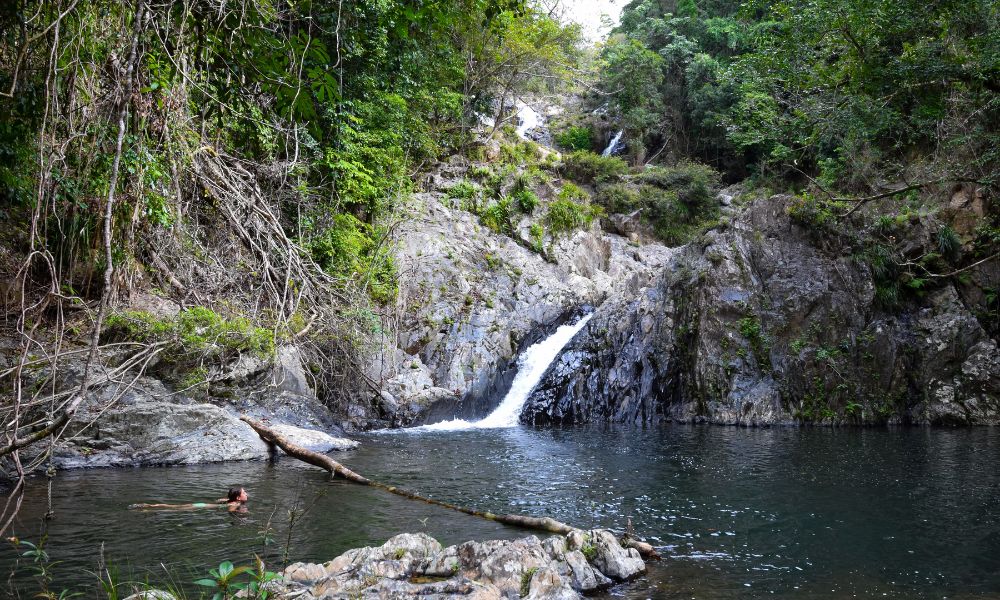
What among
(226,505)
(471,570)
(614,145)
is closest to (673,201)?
(614,145)

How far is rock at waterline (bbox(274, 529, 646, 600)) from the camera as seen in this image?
3.99m

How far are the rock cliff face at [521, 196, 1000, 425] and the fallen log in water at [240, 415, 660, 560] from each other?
7908mm

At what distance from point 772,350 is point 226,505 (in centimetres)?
1431

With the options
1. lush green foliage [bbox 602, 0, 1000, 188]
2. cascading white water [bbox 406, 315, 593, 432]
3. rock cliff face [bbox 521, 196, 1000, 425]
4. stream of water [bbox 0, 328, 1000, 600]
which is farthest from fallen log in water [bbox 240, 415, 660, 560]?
rock cliff face [bbox 521, 196, 1000, 425]

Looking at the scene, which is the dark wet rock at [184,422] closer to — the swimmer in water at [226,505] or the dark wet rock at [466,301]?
the swimmer in water at [226,505]

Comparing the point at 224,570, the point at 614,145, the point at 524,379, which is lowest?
the point at 224,570

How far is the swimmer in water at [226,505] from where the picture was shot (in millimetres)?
6270

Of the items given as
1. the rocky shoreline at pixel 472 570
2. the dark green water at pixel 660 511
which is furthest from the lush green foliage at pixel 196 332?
the rocky shoreline at pixel 472 570

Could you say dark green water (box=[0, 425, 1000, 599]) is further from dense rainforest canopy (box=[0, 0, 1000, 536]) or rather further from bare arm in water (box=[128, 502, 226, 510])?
dense rainforest canopy (box=[0, 0, 1000, 536])

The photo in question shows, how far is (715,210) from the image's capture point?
26.7 m

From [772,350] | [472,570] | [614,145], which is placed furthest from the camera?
[614,145]

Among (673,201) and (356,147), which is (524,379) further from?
(673,201)

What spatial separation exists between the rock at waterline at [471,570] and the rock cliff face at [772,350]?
11221 mm

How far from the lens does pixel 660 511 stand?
273 inches
